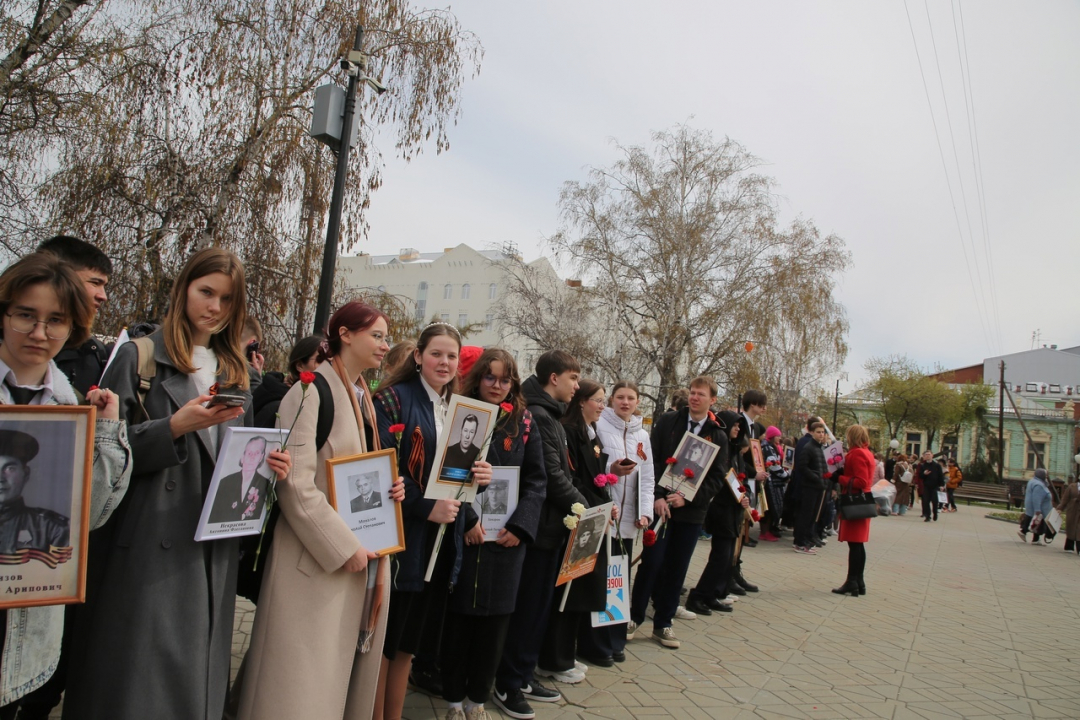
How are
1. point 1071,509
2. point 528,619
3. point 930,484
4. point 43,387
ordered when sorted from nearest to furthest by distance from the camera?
point 43,387, point 528,619, point 1071,509, point 930,484

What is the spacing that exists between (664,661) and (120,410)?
4324 millimetres

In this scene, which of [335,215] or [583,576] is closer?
[583,576]

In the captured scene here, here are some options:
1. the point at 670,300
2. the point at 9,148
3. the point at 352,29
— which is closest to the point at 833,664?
the point at 9,148

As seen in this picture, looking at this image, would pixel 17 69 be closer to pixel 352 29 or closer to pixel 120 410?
pixel 352 29

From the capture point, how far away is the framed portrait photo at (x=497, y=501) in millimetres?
3736

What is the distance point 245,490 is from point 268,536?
0.48 meters

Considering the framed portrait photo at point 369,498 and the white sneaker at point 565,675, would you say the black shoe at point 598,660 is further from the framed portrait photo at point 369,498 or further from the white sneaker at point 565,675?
the framed portrait photo at point 369,498

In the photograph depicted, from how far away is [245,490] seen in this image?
252 centimetres

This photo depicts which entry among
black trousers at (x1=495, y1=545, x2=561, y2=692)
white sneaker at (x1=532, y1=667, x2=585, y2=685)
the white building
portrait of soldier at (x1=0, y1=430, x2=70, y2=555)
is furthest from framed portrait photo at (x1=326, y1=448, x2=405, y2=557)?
the white building

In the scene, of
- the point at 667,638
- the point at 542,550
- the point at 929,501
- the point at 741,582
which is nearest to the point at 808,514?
the point at 741,582

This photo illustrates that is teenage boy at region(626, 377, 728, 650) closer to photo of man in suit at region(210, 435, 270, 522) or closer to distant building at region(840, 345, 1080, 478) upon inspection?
photo of man in suit at region(210, 435, 270, 522)

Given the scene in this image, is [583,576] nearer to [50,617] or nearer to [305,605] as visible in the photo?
[305,605]

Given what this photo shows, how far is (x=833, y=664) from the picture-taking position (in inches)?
220

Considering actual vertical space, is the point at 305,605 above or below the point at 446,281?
below
